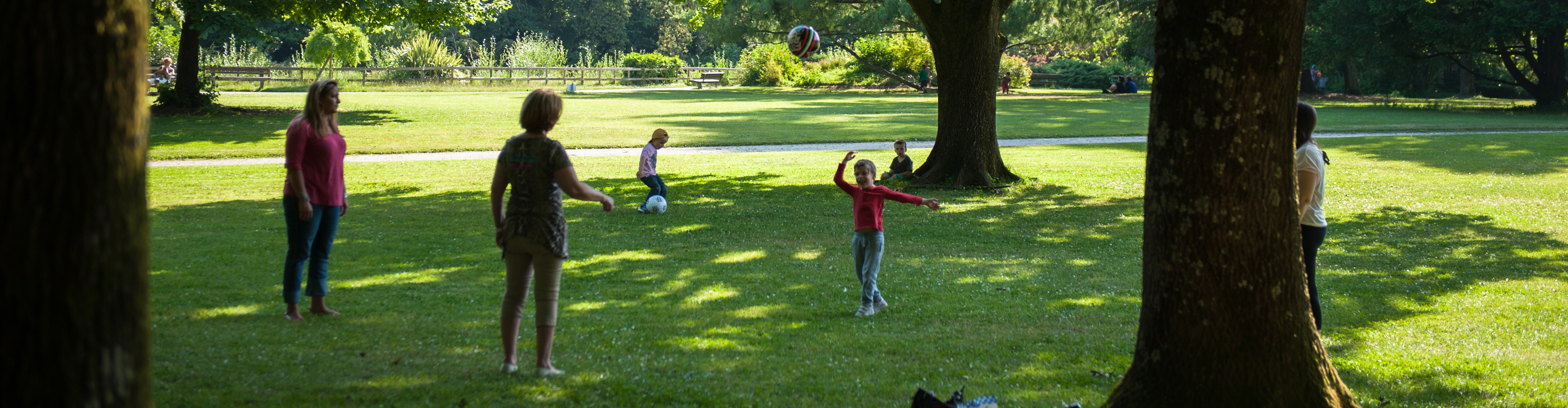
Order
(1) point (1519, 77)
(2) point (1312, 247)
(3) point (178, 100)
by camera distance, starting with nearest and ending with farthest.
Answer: (2) point (1312, 247)
(3) point (178, 100)
(1) point (1519, 77)

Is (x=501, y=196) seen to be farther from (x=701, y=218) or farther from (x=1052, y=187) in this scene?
(x=1052, y=187)

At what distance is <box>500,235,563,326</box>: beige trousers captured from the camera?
15.7ft

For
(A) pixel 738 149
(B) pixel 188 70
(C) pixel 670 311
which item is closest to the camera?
(C) pixel 670 311

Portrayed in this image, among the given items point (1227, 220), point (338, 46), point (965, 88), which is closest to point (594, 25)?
point (338, 46)

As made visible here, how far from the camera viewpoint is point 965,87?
14305mm

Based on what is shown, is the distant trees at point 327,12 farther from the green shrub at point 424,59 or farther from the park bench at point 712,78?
the park bench at point 712,78

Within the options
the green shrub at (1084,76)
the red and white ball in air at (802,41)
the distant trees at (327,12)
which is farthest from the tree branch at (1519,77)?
the distant trees at (327,12)

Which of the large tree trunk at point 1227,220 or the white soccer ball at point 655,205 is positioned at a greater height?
the large tree trunk at point 1227,220

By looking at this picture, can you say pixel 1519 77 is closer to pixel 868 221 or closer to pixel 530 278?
pixel 868 221

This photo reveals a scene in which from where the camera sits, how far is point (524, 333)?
6.15 m

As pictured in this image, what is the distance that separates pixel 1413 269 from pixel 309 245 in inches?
338

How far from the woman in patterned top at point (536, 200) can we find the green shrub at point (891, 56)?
50.0 metres

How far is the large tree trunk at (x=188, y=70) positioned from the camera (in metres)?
27.7

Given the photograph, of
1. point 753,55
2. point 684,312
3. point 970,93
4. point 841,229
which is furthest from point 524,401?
point 753,55
